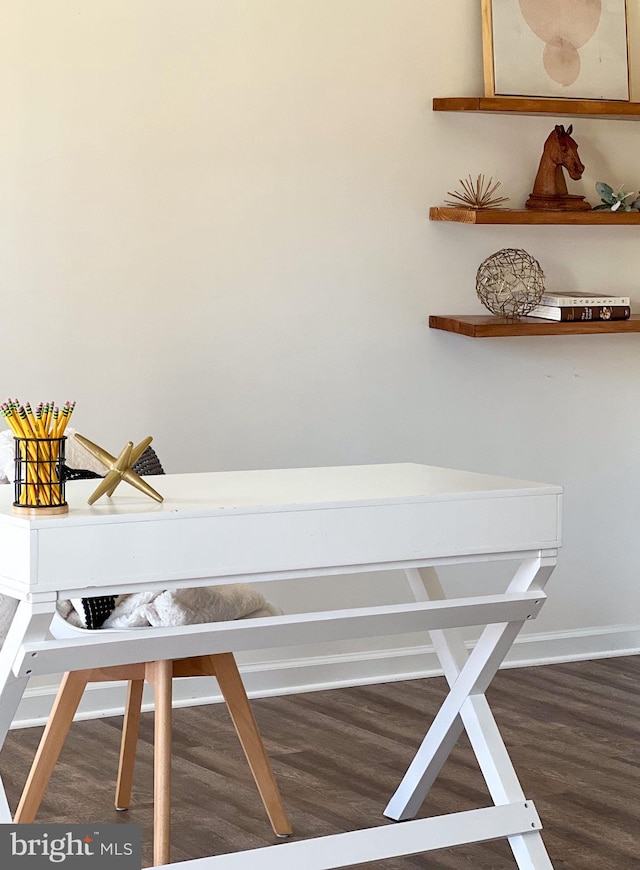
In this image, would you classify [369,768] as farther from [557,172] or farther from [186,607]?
[557,172]

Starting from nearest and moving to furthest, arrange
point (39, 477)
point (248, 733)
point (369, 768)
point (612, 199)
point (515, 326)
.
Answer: point (39, 477) < point (248, 733) < point (369, 768) < point (515, 326) < point (612, 199)

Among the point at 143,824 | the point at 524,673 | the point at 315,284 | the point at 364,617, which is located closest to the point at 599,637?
the point at 524,673

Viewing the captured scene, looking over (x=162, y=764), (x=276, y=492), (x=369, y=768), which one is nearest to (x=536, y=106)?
(x=369, y=768)

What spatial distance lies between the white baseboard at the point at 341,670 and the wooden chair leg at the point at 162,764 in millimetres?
1130

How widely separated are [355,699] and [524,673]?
0.64 m

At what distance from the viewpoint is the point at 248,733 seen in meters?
2.54

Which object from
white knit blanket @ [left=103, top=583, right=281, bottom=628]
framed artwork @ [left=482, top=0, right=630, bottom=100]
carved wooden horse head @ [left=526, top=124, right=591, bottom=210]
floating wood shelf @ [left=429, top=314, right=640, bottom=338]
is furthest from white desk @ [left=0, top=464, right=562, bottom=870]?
framed artwork @ [left=482, top=0, right=630, bottom=100]

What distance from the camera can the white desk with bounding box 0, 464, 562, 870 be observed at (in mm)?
1877

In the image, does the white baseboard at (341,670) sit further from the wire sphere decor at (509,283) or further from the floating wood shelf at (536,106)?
the floating wood shelf at (536,106)

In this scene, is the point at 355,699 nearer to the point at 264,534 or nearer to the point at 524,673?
the point at 524,673

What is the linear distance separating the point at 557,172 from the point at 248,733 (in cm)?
218

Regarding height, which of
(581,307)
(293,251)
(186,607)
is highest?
(293,251)

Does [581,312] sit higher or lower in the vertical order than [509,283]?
lower

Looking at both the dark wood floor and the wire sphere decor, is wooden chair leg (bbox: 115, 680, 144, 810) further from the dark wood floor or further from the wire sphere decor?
the wire sphere decor
